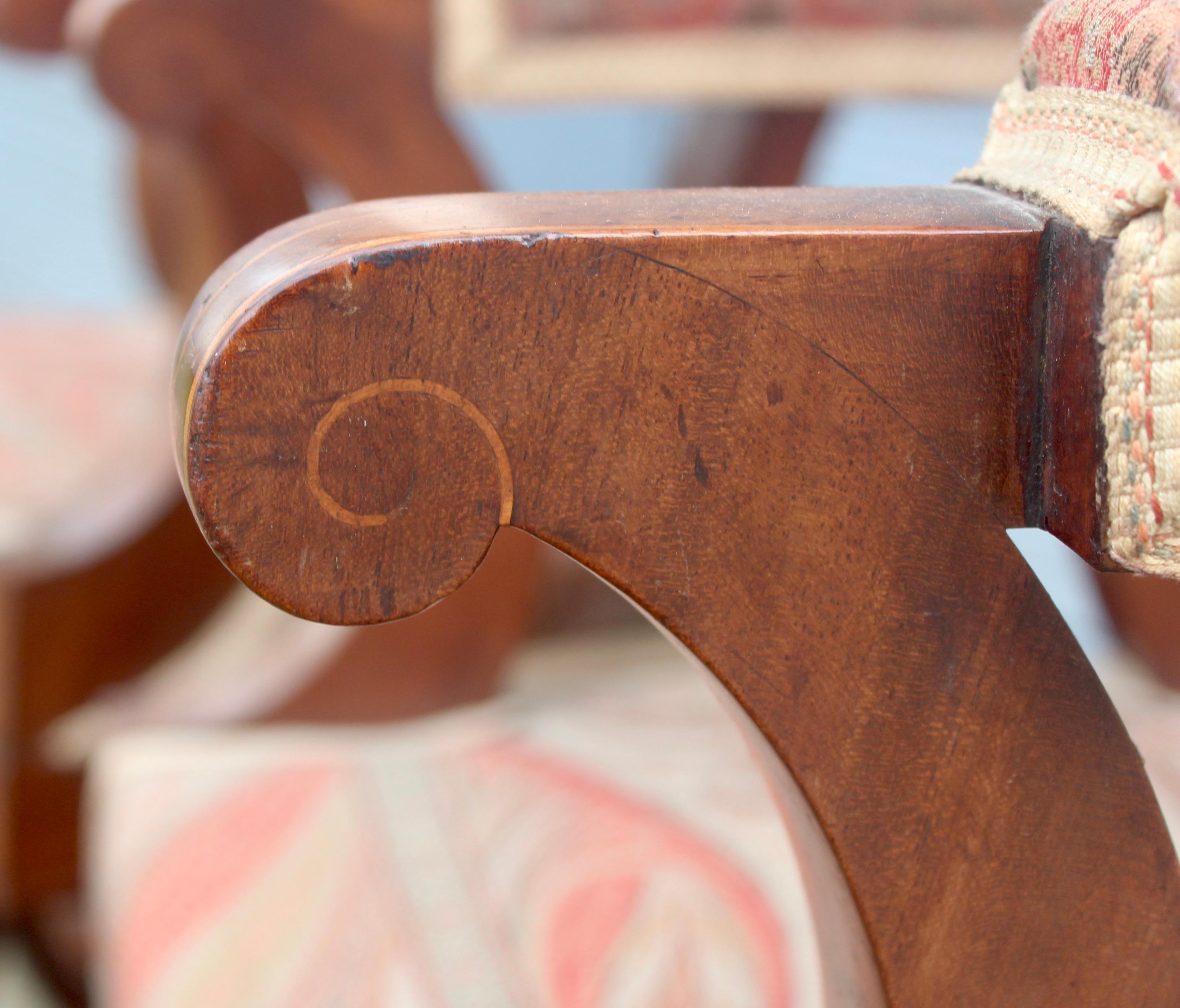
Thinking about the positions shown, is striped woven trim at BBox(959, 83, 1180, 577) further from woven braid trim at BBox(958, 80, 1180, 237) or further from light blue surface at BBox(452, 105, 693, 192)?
light blue surface at BBox(452, 105, 693, 192)

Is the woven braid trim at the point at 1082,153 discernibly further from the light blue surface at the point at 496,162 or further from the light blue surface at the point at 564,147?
the light blue surface at the point at 564,147

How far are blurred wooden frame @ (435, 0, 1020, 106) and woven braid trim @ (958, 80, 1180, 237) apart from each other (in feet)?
1.37

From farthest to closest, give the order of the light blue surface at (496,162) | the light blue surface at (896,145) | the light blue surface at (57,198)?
the light blue surface at (57,198), the light blue surface at (896,145), the light blue surface at (496,162)

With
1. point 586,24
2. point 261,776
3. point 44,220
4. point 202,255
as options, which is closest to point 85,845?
point 261,776

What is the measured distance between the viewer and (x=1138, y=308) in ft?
0.89

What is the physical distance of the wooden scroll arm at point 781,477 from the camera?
264mm

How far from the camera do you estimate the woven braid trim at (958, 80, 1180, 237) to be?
0.27m

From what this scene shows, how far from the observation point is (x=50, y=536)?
102 cm

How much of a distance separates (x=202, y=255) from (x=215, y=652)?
325mm

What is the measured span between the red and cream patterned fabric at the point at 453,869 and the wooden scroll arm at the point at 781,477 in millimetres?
219

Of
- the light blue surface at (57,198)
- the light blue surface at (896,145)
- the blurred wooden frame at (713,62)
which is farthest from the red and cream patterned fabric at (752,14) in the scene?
the light blue surface at (57,198)

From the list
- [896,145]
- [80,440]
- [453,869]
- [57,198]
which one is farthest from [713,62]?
[57,198]

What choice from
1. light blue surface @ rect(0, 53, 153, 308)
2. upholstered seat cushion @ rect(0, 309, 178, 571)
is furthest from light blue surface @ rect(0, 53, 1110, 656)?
upholstered seat cushion @ rect(0, 309, 178, 571)

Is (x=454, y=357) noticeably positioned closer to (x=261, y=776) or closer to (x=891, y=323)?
(x=891, y=323)
